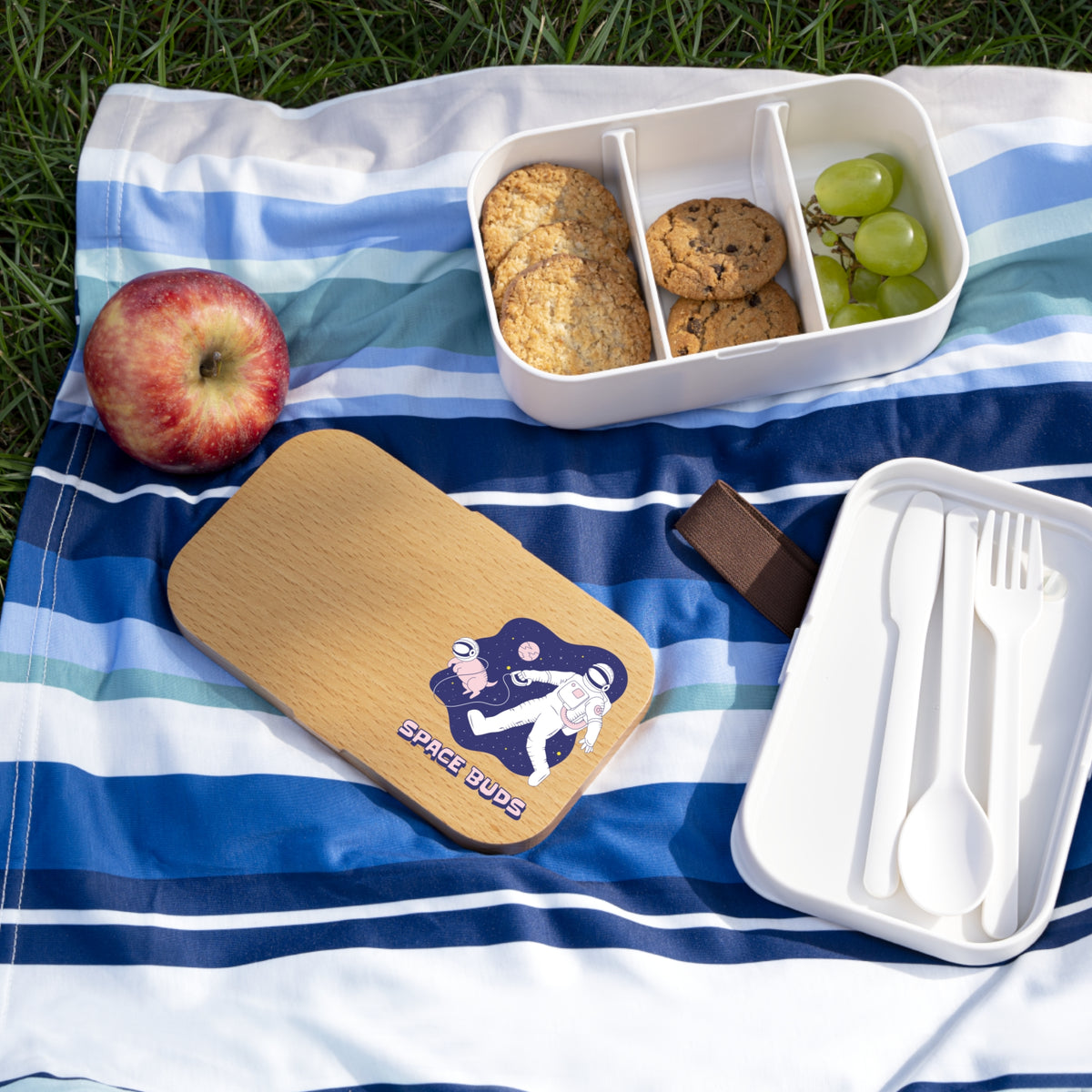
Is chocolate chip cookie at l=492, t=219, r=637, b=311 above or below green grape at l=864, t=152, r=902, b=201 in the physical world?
below

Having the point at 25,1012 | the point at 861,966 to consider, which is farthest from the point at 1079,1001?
the point at 25,1012

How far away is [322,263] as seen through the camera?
3.67 feet

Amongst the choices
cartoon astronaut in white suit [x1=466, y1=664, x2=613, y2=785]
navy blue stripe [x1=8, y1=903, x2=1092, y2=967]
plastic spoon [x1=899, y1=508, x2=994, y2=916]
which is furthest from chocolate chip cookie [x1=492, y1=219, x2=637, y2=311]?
navy blue stripe [x1=8, y1=903, x2=1092, y2=967]

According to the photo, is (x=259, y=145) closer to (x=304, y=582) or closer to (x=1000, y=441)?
(x=304, y=582)

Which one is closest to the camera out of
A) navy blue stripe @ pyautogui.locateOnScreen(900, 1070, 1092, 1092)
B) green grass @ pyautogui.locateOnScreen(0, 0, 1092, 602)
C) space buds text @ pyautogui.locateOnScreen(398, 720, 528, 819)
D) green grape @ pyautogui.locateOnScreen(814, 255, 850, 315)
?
navy blue stripe @ pyautogui.locateOnScreen(900, 1070, 1092, 1092)

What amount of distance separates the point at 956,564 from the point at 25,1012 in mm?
907

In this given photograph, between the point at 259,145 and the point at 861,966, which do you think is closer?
the point at 861,966

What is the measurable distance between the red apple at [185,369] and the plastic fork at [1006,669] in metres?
0.70

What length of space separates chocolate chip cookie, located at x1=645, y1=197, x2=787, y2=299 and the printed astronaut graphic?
36 centimetres

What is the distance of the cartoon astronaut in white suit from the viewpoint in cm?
95

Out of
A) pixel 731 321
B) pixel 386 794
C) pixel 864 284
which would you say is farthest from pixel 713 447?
pixel 386 794

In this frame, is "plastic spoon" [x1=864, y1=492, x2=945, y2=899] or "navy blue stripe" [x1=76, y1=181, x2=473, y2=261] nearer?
"plastic spoon" [x1=864, y1=492, x2=945, y2=899]

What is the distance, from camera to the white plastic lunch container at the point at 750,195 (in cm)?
97

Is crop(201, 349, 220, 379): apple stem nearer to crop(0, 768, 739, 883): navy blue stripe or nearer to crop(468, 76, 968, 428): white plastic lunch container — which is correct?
crop(468, 76, 968, 428): white plastic lunch container
